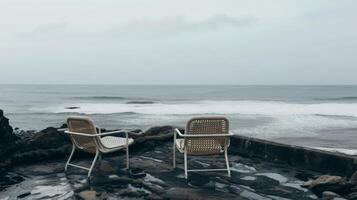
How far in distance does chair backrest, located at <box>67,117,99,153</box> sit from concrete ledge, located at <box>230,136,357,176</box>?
8.98 ft

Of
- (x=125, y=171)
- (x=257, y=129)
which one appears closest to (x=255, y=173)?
(x=125, y=171)

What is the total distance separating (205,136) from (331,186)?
1.56 m

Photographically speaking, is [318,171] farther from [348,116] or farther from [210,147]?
[348,116]

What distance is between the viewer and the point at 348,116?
27016 mm

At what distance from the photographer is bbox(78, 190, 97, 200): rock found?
4098 mm

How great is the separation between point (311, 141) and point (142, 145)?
1110 cm

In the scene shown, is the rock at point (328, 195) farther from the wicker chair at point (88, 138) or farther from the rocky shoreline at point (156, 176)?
the wicker chair at point (88, 138)

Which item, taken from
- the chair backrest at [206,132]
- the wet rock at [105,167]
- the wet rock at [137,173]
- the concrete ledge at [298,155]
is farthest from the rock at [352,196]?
the wet rock at [105,167]

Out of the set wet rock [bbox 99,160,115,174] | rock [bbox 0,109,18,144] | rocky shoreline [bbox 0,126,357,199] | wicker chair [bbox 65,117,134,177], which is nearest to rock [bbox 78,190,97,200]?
rocky shoreline [bbox 0,126,357,199]

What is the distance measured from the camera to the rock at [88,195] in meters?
4.10

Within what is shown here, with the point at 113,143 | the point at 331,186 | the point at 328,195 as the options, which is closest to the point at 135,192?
the point at 113,143

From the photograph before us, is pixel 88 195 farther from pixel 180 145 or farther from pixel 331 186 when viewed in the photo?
pixel 331 186

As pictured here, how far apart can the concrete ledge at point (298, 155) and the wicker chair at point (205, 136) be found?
52.8 inches

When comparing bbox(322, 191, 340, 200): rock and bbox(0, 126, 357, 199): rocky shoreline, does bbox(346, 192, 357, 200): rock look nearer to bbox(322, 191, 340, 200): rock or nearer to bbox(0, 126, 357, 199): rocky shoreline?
bbox(0, 126, 357, 199): rocky shoreline
